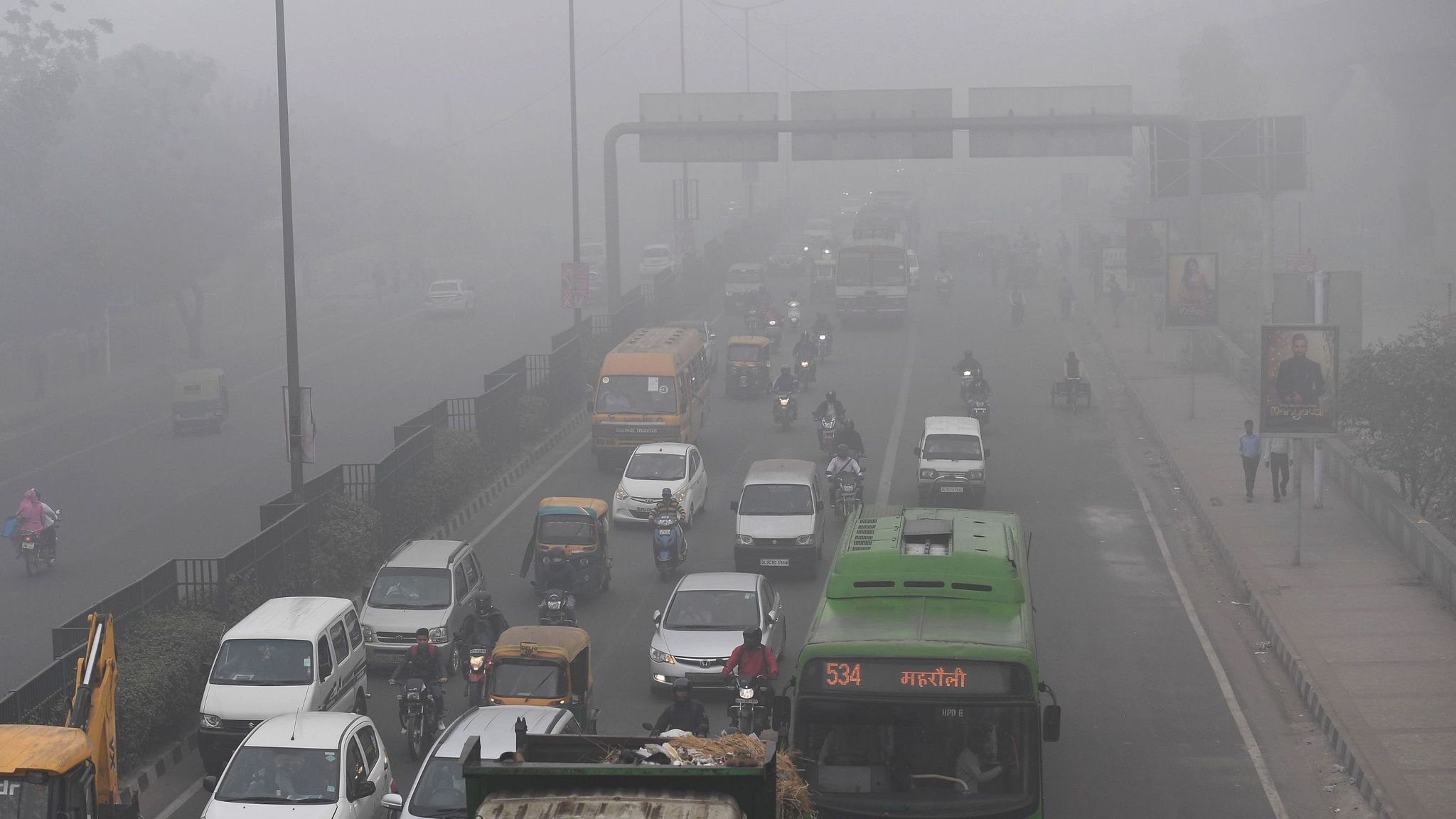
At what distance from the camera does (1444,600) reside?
2106 centimetres

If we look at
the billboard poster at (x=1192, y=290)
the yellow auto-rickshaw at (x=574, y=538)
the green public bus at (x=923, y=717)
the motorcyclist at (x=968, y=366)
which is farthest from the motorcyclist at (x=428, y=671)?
the billboard poster at (x=1192, y=290)

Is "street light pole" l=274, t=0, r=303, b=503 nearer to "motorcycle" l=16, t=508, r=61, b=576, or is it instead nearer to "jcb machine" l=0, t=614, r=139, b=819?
"motorcycle" l=16, t=508, r=61, b=576

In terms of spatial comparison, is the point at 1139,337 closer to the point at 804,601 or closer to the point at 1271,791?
the point at 804,601

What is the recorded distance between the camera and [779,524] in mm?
23547

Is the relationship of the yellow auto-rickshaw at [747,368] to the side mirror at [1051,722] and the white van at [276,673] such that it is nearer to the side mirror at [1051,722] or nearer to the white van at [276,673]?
the white van at [276,673]

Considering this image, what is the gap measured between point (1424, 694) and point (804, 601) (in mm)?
8428

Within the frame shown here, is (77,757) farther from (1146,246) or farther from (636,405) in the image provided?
(1146,246)

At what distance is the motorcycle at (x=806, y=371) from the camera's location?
4150cm

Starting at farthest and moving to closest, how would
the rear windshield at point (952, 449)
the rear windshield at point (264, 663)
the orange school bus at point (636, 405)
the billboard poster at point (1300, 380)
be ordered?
the orange school bus at point (636, 405), the rear windshield at point (952, 449), the billboard poster at point (1300, 380), the rear windshield at point (264, 663)

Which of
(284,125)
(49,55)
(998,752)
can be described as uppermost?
(49,55)

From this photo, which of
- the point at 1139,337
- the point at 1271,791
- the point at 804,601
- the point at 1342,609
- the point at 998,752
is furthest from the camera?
the point at 1139,337

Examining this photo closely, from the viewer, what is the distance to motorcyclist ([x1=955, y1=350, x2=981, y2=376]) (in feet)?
122

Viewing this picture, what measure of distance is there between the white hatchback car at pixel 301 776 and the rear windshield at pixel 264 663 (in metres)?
2.38

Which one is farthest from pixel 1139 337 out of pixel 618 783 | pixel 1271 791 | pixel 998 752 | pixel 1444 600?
pixel 618 783
